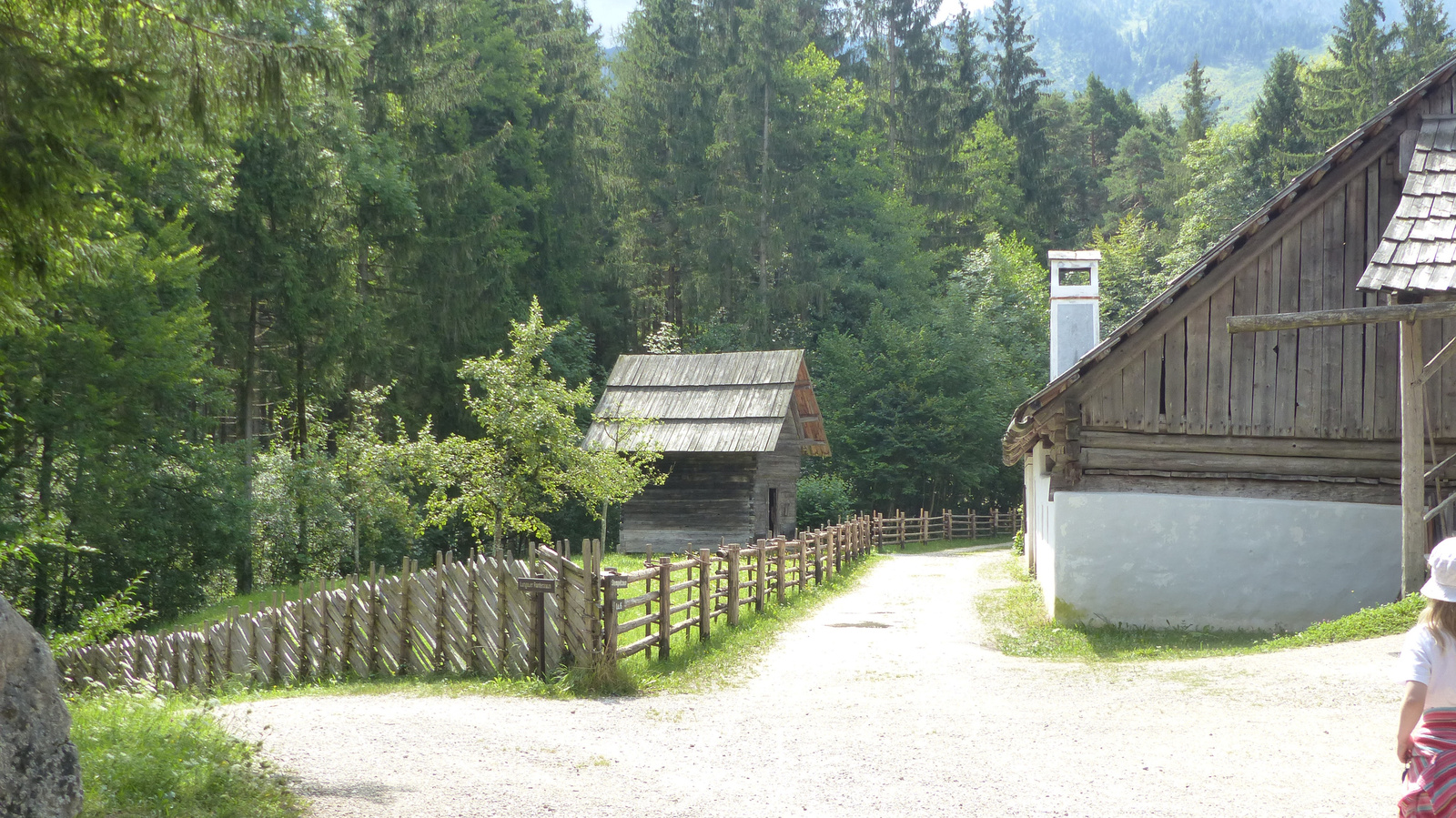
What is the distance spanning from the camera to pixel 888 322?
1855 inches

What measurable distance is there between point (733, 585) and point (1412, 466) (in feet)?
26.3

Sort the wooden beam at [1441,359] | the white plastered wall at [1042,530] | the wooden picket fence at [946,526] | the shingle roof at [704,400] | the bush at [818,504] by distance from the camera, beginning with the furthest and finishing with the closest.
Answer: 1. the wooden picket fence at [946,526]
2. the bush at [818,504]
3. the shingle roof at [704,400]
4. the white plastered wall at [1042,530]
5. the wooden beam at [1441,359]

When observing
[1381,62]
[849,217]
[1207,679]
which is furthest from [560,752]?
[1381,62]

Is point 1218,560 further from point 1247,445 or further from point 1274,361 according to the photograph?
point 1274,361

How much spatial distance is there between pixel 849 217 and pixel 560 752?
46.1 m

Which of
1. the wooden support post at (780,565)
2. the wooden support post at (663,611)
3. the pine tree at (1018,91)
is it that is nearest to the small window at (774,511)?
the wooden support post at (780,565)

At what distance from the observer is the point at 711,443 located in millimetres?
27625

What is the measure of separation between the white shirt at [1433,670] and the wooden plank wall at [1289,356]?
1025cm

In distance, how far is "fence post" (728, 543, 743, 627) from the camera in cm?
1461

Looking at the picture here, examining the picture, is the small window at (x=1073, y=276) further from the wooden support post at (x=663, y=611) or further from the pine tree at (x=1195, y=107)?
the pine tree at (x=1195, y=107)

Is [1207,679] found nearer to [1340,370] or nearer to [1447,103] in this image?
[1340,370]

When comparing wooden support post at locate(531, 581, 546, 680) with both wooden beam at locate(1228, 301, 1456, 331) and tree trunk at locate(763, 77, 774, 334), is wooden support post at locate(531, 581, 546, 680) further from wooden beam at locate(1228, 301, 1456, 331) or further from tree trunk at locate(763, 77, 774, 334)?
tree trunk at locate(763, 77, 774, 334)

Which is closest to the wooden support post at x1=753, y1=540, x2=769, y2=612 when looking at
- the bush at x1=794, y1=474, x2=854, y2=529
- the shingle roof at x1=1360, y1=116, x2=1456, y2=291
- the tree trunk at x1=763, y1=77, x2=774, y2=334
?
the shingle roof at x1=1360, y1=116, x2=1456, y2=291

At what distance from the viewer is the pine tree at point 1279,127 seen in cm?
4738
